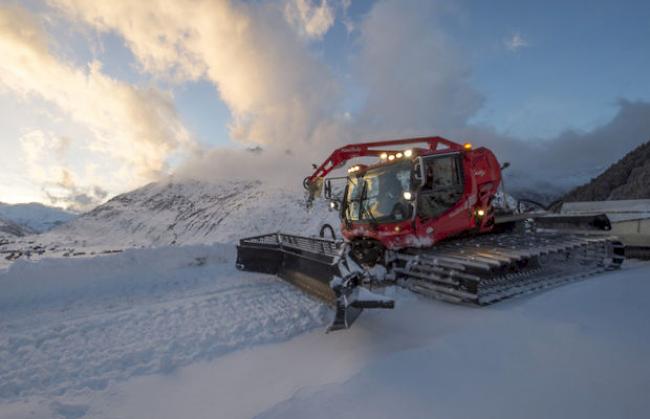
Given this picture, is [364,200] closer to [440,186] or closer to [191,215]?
[440,186]

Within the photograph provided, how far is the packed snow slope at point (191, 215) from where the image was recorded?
70188 mm

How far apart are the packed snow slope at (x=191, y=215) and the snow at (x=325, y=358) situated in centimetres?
4897

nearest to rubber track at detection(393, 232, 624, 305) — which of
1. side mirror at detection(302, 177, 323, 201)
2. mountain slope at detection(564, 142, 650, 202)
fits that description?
side mirror at detection(302, 177, 323, 201)

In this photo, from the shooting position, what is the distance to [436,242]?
22.5 feet

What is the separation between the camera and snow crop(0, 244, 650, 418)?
2415 mm

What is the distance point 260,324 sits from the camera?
463cm

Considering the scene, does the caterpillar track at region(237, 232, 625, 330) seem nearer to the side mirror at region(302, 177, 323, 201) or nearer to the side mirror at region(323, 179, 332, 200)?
the side mirror at region(323, 179, 332, 200)

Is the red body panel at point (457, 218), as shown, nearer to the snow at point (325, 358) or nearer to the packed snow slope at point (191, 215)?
the snow at point (325, 358)

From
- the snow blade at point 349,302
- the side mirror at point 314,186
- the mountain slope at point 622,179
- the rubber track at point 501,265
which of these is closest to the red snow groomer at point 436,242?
the rubber track at point 501,265

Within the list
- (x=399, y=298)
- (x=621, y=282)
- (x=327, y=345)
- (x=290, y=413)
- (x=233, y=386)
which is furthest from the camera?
(x=399, y=298)

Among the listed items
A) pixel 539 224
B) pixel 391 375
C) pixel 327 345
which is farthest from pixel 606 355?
pixel 539 224

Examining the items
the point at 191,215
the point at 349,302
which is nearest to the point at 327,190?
the point at 349,302

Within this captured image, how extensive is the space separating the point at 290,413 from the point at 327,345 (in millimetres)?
1456

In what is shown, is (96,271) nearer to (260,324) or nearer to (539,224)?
(260,324)
